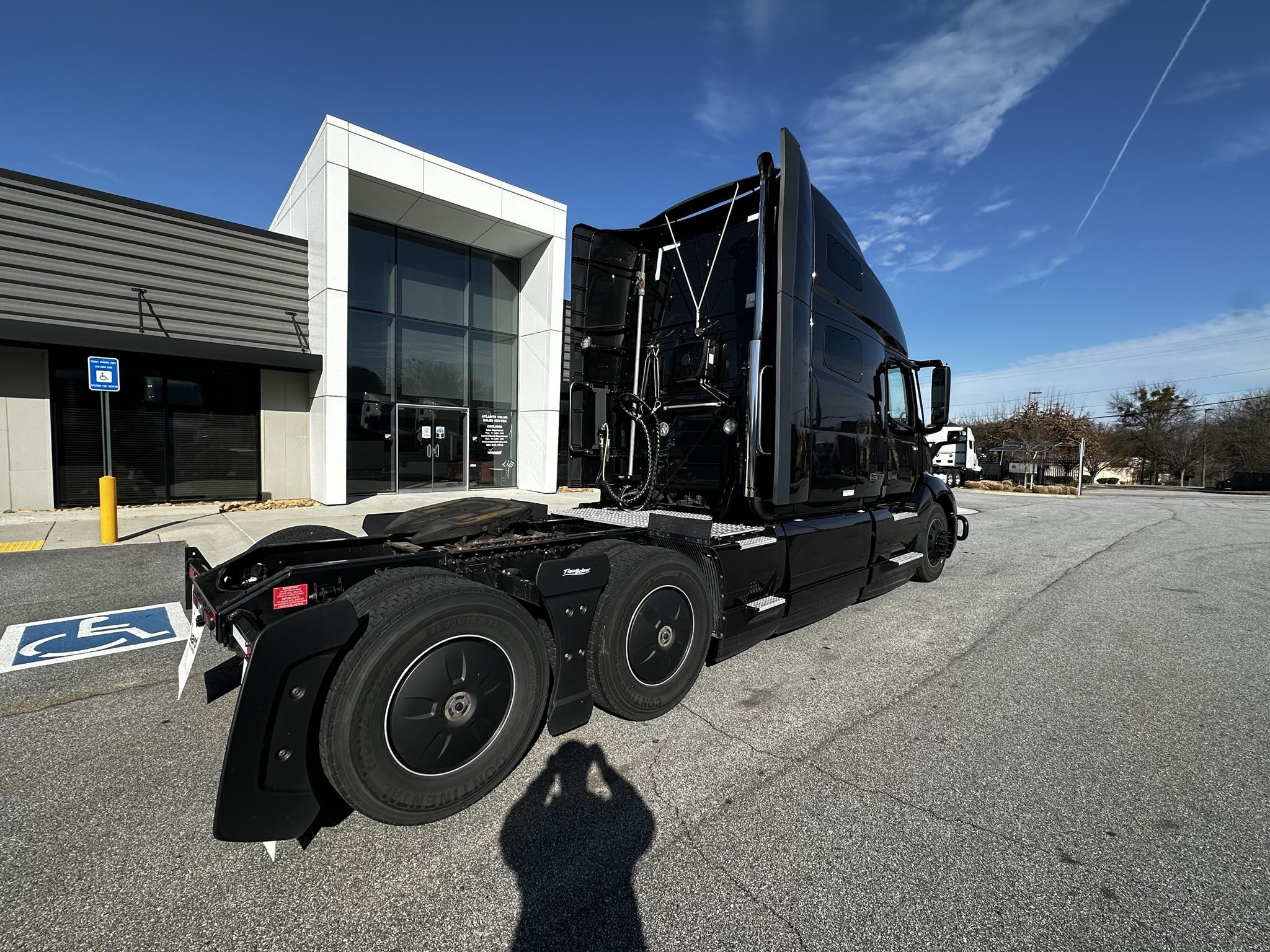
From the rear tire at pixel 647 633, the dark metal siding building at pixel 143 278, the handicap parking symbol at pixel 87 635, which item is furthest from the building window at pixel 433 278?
the rear tire at pixel 647 633

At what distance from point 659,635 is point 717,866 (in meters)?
1.28

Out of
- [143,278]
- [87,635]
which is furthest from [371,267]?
[87,635]

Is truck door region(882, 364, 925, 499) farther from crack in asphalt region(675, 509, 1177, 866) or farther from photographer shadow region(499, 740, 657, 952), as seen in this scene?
photographer shadow region(499, 740, 657, 952)

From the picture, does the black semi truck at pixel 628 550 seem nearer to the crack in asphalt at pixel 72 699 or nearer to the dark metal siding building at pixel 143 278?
the crack in asphalt at pixel 72 699

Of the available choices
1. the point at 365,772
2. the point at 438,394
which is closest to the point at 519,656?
the point at 365,772

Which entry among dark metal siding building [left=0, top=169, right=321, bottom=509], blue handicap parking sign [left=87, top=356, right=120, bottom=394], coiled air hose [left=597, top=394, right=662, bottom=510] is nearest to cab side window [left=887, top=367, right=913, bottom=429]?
coiled air hose [left=597, top=394, right=662, bottom=510]

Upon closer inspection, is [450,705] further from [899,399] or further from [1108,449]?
[1108,449]

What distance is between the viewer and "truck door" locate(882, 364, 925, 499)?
5.68 meters

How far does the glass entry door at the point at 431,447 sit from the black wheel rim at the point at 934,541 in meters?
11.6

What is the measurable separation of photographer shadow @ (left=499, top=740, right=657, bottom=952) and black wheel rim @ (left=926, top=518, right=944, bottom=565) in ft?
17.3

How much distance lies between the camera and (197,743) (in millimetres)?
2922

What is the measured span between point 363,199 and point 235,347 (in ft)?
14.0

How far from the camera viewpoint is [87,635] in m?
4.45

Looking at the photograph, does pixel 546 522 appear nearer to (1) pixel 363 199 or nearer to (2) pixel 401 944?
(2) pixel 401 944
